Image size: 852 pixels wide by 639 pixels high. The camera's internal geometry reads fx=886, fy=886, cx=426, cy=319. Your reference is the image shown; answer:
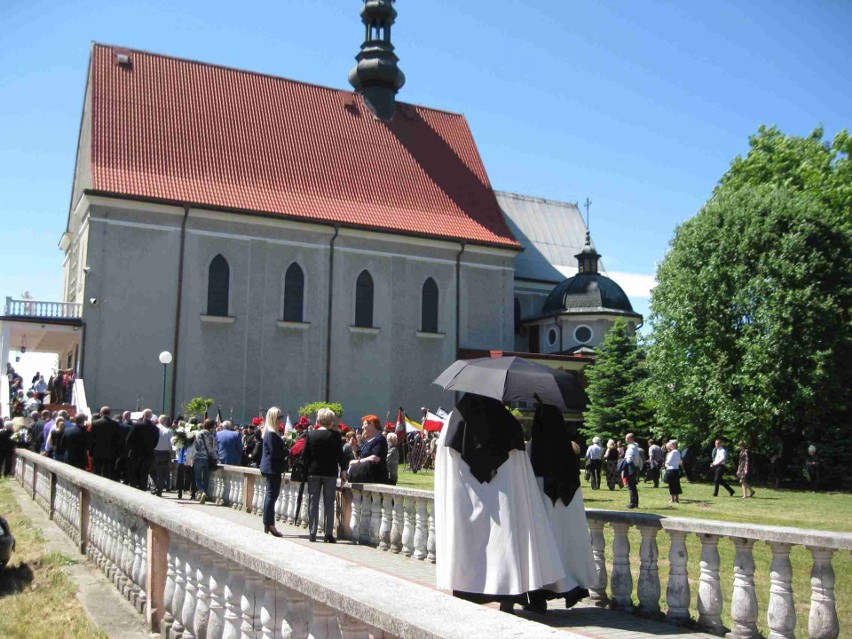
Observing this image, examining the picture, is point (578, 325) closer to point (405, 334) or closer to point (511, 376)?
point (405, 334)

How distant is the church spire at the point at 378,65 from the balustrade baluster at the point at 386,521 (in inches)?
1520

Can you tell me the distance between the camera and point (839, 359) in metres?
32.9

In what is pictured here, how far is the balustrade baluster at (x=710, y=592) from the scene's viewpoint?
255 inches

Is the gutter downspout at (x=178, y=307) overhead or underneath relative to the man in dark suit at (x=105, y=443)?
overhead

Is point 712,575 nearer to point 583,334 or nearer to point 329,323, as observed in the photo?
point 329,323

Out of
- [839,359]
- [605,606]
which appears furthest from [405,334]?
[605,606]

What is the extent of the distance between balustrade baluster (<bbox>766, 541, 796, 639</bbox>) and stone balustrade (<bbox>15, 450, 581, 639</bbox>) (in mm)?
3189

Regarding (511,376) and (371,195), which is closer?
(511,376)

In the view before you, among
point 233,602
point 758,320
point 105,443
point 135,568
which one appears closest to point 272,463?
point 105,443

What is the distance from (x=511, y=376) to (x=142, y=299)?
3184cm

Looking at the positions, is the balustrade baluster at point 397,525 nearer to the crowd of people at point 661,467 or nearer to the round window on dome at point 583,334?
the crowd of people at point 661,467

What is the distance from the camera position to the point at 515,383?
7.10 metres

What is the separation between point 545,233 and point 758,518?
40.2m

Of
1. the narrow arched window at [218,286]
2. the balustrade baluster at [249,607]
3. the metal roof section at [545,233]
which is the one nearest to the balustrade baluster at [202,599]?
the balustrade baluster at [249,607]
